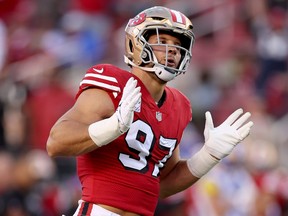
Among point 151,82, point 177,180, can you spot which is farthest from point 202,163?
point 151,82

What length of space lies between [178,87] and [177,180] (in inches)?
219

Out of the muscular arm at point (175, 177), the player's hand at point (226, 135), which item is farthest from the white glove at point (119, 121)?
the muscular arm at point (175, 177)

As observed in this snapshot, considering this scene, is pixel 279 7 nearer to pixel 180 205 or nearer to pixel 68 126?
pixel 180 205

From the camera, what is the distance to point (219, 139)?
505 centimetres

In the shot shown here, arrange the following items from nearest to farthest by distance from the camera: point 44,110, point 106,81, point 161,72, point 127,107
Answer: point 127,107
point 106,81
point 161,72
point 44,110

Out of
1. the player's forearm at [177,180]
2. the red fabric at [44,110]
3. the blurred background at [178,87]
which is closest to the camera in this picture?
the player's forearm at [177,180]

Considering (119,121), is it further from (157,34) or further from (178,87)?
(178,87)

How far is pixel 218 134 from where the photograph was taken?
506 centimetres

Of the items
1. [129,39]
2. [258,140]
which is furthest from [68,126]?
[258,140]

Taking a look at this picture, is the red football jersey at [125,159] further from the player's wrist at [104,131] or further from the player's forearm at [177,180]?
the player's forearm at [177,180]

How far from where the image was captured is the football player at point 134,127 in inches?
177

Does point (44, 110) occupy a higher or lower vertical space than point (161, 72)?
lower

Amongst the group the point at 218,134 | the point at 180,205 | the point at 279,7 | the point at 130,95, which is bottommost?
the point at 180,205

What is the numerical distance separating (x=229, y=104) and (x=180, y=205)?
1.88 meters
